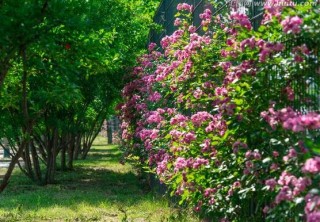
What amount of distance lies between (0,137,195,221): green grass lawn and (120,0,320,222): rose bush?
9.26 feet

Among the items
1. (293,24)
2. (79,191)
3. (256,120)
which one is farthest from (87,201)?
A: (293,24)

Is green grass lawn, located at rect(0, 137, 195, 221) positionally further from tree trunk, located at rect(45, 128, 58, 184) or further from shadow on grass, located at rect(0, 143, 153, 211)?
tree trunk, located at rect(45, 128, 58, 184)

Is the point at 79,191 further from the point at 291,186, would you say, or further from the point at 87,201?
the point at 291,186

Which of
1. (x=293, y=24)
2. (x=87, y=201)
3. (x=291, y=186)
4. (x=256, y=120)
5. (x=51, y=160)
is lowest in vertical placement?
(x=87, y=201)

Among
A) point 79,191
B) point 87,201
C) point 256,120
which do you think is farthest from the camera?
point 79,191

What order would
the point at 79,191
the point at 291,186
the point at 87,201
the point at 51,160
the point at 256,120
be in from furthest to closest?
the point at 51,160 < the point at 79,191 < the point at 87,201 < the point at 256,120 < the point at 291,186

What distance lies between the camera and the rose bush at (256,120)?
3.63m

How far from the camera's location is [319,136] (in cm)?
378

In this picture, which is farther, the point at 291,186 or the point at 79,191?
the point at 79,191

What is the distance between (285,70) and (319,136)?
30.5 inches

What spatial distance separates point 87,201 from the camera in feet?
40.0

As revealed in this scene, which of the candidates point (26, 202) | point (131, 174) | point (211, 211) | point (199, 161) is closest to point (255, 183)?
point (199, 161)

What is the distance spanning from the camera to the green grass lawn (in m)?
10.2

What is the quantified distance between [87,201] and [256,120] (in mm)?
7960
